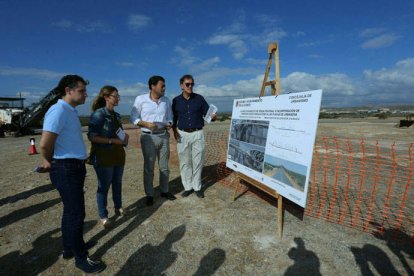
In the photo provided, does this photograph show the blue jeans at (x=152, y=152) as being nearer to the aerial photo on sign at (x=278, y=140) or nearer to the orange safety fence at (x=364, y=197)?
the aerial photo on sign at (x=278, y=140)

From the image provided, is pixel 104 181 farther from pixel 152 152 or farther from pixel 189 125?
pixel 189 125

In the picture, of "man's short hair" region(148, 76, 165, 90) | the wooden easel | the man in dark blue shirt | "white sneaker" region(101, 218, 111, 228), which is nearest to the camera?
the wooden easel

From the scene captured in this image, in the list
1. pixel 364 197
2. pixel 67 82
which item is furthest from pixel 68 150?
pixel 364 197

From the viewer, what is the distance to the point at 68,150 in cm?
260

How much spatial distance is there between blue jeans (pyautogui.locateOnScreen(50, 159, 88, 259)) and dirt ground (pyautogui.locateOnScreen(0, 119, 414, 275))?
0.47 meters

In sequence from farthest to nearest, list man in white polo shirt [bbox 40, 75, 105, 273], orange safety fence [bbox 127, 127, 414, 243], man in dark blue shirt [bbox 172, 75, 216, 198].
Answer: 1. man in dark blue shirt [bbox 172, 75, 216, 198]
2. orange safety fence [bbox 127, 127, 414, 243]
3. man in white polo shirt [bbox 40, 75, 105, 273]

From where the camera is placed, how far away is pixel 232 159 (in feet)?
15.6

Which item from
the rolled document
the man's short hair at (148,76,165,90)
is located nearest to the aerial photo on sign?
the rolled document

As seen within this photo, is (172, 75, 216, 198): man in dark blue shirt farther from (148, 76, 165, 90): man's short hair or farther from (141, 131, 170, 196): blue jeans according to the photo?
(148, 76, 165, 90): man's short hair

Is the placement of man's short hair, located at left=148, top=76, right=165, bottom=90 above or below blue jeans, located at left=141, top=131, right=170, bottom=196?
above

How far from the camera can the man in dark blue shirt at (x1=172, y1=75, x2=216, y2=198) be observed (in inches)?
189

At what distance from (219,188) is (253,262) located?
2637 millimetres

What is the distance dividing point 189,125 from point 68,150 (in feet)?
8.07

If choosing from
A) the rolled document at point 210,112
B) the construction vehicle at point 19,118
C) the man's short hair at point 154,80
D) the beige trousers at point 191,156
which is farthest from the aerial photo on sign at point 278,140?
the construction vehicle at point 19,118
